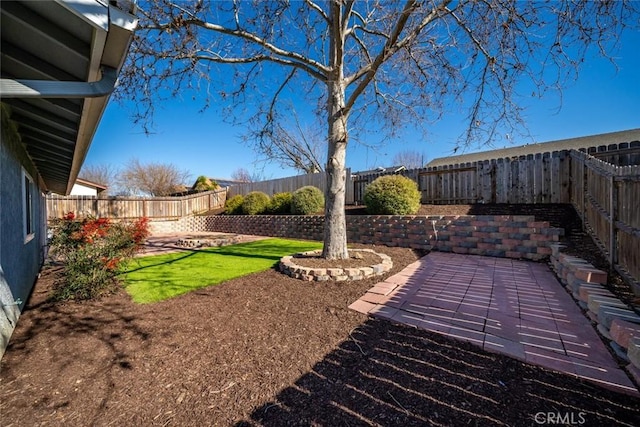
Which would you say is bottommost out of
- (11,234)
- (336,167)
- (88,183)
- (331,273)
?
(331,273)

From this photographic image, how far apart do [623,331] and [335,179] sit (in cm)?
393

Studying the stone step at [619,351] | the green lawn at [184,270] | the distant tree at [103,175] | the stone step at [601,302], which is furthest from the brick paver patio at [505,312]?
the distant tree at [103,175]

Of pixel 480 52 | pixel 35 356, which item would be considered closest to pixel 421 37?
pixel 480 52

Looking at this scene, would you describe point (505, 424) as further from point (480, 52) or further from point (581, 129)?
point (581, 129)

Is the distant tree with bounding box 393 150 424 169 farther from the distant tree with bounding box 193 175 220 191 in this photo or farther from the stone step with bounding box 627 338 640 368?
the stone step with bounding box 627 338 640 368

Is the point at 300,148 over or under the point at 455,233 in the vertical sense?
over

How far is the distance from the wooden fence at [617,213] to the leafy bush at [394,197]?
3652 mm

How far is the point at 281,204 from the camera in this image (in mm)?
11797

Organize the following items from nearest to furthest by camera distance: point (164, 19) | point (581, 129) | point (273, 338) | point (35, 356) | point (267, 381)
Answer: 1. point (267, 381)
2. point (35, 356)
3. point (273, 338)
4. point (164, 19)
5. point (581, 129)

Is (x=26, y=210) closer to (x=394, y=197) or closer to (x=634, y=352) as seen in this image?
(x=634, y=352)

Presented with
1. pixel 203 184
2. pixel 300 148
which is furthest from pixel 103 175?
pixel 300 148

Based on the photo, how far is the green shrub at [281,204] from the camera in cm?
1171

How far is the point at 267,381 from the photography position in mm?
1938

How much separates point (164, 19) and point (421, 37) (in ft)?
15.3
